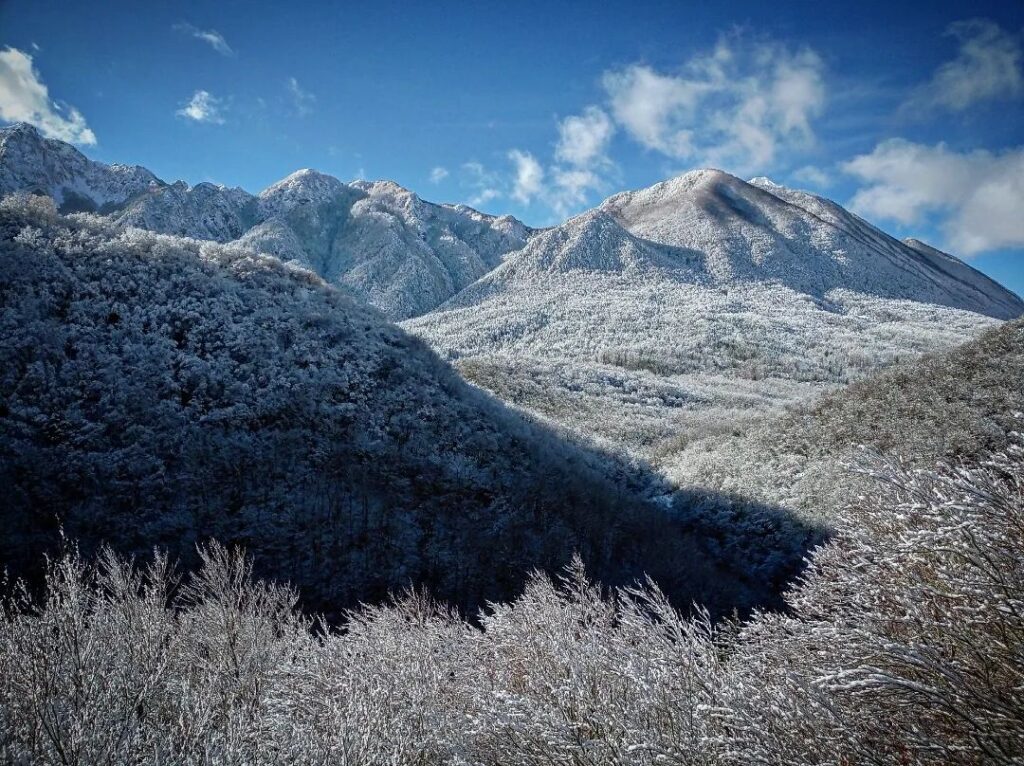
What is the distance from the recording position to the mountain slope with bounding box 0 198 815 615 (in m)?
17.6

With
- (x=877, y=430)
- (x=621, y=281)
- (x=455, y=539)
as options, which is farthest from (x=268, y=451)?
(x=621, y=281)

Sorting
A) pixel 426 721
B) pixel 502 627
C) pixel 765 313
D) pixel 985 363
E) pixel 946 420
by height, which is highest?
pixel 765 313

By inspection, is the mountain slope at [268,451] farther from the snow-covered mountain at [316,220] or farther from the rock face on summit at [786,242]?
the rock face on summit at [786,242]

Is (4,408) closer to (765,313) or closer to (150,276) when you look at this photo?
(150,276)

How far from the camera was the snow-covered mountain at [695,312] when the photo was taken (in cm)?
4988

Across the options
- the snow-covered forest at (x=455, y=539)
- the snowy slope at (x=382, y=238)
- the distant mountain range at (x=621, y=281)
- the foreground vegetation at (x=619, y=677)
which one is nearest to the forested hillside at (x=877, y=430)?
the snow-covered forest at (x=455, y=539)

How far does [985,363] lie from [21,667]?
1395 inches

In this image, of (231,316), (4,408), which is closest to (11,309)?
(4,408)

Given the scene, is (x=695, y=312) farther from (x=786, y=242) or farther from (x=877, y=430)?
(x=877, y=430)

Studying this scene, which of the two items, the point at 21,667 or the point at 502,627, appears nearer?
the point at 21,667

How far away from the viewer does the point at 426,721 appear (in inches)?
256

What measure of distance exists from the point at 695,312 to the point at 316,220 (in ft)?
336

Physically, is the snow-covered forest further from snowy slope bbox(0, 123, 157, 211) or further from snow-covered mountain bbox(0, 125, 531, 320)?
snowy slope bbox(0, 123, 157, 211)

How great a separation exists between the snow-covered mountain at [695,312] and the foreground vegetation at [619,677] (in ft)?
101
